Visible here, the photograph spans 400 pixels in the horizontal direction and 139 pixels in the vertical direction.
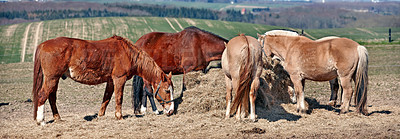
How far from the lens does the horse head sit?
772 centimetres

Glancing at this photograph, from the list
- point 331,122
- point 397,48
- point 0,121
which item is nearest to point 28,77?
point 0,121

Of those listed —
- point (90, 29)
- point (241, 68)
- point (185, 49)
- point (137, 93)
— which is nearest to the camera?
point (241, 68)

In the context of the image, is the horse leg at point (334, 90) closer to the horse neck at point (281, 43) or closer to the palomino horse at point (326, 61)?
the palomino horse at point (326, 61)

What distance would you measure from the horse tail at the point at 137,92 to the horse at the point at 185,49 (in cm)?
4

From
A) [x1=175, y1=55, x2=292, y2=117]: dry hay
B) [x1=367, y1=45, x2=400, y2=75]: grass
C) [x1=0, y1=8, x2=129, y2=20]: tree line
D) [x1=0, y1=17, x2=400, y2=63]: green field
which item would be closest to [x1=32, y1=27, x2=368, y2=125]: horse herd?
[x1=175, y1=55, x2=292, y2=117]: dry hay

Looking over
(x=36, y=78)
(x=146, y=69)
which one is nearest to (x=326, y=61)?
(x=146, y=69)

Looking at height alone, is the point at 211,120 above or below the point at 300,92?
below

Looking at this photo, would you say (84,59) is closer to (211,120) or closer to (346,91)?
(211,120)

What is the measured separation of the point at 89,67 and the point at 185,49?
2360 mm

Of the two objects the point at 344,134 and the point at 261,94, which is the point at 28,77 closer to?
the point at 261,94

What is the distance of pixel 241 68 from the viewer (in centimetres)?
694

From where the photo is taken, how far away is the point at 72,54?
7.18 meters

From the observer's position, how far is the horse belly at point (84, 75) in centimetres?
721

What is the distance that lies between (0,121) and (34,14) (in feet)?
213
